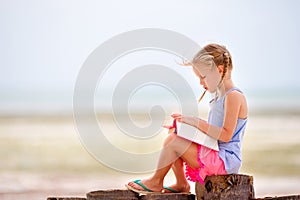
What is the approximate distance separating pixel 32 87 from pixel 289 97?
6.31 metres

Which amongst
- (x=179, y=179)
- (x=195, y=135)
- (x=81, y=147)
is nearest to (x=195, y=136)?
(x=195, y=135)

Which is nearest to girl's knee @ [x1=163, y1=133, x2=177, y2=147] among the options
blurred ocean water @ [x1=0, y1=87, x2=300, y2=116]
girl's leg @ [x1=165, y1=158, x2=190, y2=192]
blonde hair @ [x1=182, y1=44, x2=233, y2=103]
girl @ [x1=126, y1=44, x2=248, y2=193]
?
girl @ [x1=126, y1=44, x2=248, y2=193]

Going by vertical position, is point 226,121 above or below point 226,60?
below

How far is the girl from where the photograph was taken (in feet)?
9.68

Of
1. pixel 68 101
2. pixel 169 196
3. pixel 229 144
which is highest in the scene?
pixel 68 101

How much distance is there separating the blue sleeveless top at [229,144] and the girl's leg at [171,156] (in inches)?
5.3

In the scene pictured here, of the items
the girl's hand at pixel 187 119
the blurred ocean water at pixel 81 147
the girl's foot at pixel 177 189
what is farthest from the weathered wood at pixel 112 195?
the blurred ocean water at pixel 81 147

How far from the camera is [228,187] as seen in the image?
2.78 m

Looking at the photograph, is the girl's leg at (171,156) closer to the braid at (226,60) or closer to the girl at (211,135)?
the girl at (211,135)

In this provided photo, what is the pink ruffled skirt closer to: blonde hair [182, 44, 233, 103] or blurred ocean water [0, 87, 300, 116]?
blonde hair [182, 44, 233, 103]

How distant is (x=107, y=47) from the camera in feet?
10.9

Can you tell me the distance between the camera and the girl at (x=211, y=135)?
2951 millimetres

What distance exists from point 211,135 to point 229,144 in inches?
4.5

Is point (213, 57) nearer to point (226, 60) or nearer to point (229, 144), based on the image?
point (226, 60)
